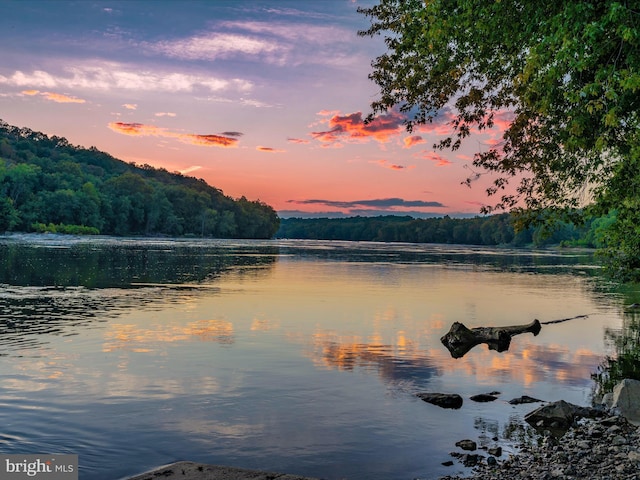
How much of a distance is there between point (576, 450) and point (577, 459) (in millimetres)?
608

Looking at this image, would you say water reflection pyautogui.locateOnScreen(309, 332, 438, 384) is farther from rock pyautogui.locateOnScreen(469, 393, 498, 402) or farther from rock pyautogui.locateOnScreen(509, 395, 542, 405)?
rock pyautogui.locateOnScreen(509, 395, 542, 405)

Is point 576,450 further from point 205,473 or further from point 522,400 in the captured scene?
point 205,473

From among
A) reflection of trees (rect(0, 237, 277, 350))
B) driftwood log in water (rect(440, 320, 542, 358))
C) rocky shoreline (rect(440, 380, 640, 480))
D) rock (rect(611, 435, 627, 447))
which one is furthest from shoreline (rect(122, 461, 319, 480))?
driftwood log in water (rect(440, 320, 542, 358))

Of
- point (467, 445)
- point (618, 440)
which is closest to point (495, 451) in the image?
point (467, 445)

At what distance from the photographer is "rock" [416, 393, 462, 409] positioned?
16031 mm

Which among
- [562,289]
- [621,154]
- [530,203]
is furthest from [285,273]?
[621,154]

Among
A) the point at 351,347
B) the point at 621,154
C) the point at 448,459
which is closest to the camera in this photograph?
the point at 448,459

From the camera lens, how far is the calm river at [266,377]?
40.7 feet

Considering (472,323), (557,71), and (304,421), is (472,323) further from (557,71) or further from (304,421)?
(557,71)

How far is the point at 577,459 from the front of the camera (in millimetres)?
11266

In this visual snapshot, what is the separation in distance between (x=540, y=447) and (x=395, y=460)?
3188 millimetres

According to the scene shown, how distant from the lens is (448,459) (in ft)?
39.6

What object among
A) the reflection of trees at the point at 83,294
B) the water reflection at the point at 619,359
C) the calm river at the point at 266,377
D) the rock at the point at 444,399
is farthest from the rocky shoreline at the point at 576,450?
the reflection of trees at the point at 83,294

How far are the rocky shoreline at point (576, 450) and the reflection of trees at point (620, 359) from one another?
3.52 metres
